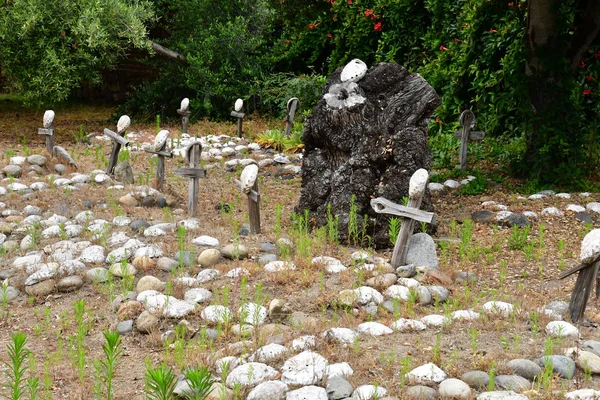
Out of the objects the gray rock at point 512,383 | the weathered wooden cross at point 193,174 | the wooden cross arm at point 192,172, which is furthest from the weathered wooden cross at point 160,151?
the gray rock at point 512,383

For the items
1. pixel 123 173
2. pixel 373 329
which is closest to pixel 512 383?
pixel 373 329

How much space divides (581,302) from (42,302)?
3969 mm

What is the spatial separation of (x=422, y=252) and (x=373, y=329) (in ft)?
5.00

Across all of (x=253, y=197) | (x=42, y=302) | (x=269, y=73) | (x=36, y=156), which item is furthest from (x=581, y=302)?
(x=269, y=73)

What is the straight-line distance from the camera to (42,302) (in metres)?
5.58

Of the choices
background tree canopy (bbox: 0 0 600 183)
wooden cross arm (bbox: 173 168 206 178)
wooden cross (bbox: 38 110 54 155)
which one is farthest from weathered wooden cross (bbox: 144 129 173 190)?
wooden cross (bbox: 38 110 54 155)

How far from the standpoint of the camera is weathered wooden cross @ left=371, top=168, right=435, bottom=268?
574 centimetres

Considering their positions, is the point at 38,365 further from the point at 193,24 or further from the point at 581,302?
the point at 193,24

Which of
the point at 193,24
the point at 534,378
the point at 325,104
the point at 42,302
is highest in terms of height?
the point at 193,24

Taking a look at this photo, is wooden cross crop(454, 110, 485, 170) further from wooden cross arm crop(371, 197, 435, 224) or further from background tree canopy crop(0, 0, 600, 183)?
wooden cross arm crop(371, 197, 435, 224)

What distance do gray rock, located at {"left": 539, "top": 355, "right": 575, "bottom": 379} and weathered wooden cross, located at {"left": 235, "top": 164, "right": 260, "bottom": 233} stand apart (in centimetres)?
335

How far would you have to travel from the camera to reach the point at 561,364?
13.4 feet

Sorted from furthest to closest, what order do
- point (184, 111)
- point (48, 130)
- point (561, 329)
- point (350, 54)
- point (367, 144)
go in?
1. point (350, 54)
2. point (184, 111)
3. point (48, 130)
4. point (367, 144)
5. point (561, 329)

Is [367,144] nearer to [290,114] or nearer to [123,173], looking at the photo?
[123,173]
